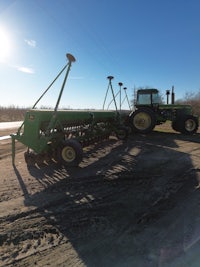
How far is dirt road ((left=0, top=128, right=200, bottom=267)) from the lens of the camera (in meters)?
2.62

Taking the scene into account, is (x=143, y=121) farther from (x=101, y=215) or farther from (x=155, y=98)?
(x=101, y=215)

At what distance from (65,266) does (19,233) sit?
84 centimetres

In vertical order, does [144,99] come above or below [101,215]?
above

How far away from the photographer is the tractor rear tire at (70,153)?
5.92 metres

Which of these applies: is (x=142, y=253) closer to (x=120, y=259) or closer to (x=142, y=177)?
(x=120, y=259)

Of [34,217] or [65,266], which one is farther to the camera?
[34,217]

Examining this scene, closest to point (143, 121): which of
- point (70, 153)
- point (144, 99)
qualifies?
point (144, 99)

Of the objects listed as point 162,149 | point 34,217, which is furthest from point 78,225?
point 162,149

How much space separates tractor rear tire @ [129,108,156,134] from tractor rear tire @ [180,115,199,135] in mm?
1737

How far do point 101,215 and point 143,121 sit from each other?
8.54 m

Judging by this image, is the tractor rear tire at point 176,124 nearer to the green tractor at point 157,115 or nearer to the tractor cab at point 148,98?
the green tractor at point 157,115

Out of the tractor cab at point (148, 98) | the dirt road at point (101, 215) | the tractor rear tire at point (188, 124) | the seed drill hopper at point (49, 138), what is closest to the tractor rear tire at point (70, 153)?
the seed drill hopper at point (49, 138)

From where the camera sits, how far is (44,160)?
21.3 ft

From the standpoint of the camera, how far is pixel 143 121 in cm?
1165
